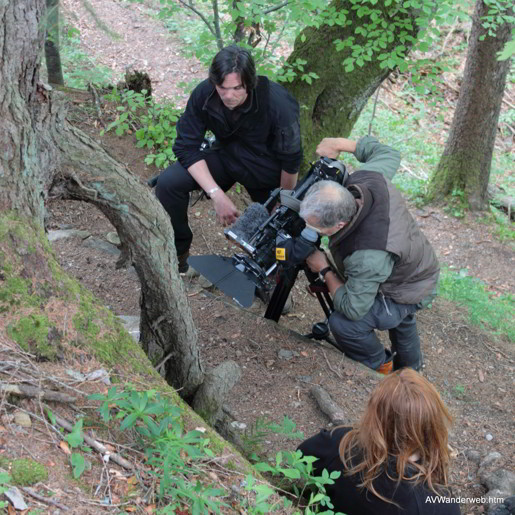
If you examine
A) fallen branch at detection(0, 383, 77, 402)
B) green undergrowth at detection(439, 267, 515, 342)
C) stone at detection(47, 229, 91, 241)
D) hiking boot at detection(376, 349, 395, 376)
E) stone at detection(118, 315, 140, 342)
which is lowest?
green undergrowth at detection(439, 267, 515, 342)

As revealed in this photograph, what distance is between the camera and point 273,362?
398 centimetres

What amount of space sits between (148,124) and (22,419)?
4791 mm

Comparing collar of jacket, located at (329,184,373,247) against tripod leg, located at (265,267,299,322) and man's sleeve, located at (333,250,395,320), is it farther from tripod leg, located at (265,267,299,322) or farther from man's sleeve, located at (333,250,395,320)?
tripod leg, located at (265,267,299,322)

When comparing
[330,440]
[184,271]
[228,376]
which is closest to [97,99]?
[184,271]

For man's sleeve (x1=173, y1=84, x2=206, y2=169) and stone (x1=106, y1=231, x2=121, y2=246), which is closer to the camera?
man's sleeve (x1=173, y1=84, x2=206, y2=169)

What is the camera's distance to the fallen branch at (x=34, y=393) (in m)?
1.83

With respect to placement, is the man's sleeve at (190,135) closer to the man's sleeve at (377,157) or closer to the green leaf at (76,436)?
the man's sleeve at (377,157)

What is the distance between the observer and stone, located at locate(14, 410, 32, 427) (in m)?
1.79

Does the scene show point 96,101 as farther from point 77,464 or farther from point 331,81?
point 77,464

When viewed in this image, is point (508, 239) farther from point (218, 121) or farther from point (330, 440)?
point (330, 440)

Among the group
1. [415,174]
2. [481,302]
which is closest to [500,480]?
[481,302]

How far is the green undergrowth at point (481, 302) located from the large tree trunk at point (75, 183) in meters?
3.57

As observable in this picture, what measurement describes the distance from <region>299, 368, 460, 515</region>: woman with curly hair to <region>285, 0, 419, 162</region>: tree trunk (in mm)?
4094

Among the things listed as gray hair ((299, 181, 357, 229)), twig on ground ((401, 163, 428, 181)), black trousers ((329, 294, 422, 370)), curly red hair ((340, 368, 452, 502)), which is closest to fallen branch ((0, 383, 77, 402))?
curly red hair ((340, 368, 452, 502))
